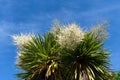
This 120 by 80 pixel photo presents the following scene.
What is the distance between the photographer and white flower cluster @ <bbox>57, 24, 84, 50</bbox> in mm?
19938

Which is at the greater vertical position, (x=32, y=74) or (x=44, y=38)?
(x=44, y=38)

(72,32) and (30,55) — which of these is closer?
(72,32)

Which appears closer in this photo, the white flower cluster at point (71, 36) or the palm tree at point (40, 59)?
the white flower cluster at point (71, 36)

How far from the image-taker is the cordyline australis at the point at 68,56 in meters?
20.4

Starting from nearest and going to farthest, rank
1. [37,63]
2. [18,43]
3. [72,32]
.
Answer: [72,32] → [37,63] → [18,43]

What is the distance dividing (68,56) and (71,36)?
1.33 m

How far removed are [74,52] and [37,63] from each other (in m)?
2.04

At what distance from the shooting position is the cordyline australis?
66.9 ft

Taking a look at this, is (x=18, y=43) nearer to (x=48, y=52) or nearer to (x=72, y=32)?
(x=48, y=52)

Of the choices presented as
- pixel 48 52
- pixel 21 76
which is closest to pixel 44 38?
pixel 48 52

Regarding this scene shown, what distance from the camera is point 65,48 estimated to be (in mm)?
20562

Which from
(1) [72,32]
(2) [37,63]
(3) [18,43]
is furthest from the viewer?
(3) [18,43]

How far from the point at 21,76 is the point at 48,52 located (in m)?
1.90

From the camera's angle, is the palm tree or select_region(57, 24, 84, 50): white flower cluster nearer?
select_region(57, 24, 84, 50): white flower cluster
